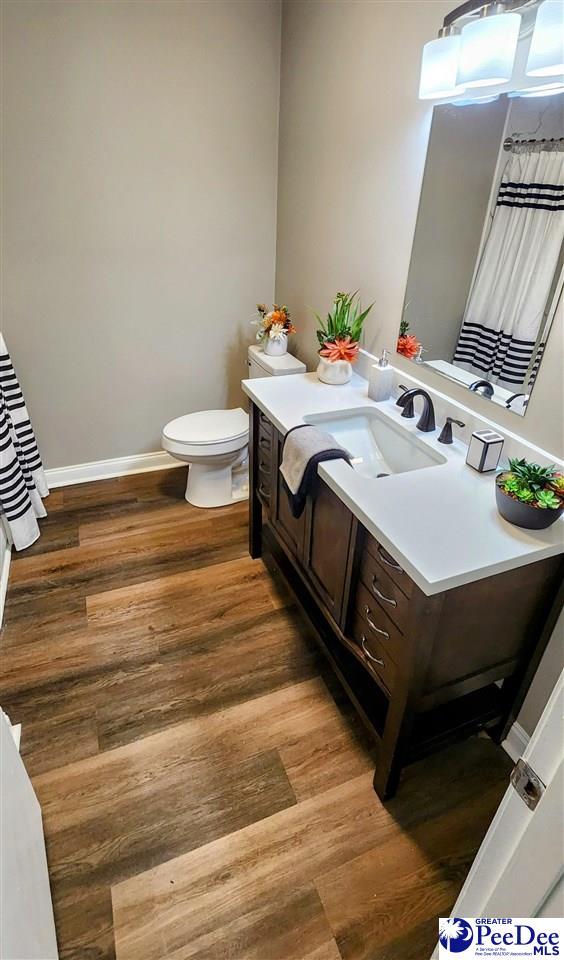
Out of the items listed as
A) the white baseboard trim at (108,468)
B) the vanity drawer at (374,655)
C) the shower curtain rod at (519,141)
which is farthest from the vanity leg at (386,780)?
the white baseboard trim at (108,468)

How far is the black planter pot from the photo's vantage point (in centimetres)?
118

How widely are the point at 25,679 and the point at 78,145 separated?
2314 millimetres

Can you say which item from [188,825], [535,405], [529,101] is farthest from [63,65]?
[188,825]

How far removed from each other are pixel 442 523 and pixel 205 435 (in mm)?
1553

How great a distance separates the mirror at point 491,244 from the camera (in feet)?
4.24

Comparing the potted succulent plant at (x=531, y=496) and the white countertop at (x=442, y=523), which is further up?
the potted succulent plant at (x=531, y=496)

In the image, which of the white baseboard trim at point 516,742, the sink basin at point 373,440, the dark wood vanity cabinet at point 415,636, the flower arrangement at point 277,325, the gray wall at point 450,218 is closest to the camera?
the dark wood vanity cabinet at point 415,636

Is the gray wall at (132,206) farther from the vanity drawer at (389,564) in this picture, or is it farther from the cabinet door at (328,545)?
the vanity drawer at (389,564)

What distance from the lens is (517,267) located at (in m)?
1.39

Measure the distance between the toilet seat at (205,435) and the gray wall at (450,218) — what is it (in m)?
1.08

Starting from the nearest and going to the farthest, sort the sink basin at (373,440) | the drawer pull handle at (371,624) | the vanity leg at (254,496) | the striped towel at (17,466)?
1. the drawer pull handle at (371,624)
2. the sink basin at (373,440)
3. the vanity leg at (254,496)
4. the striped towel at (17,466)

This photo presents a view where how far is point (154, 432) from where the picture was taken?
306 cm

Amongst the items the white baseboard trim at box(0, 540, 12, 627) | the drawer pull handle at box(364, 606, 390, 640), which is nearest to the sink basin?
the drawer pull handle at box(364, 606, 390, 640)

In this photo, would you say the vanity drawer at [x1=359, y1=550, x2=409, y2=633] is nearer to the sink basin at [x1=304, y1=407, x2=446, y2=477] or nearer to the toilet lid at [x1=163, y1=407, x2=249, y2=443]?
the sink basin at [x1=304, y1=407, x2=446, y2=477]
